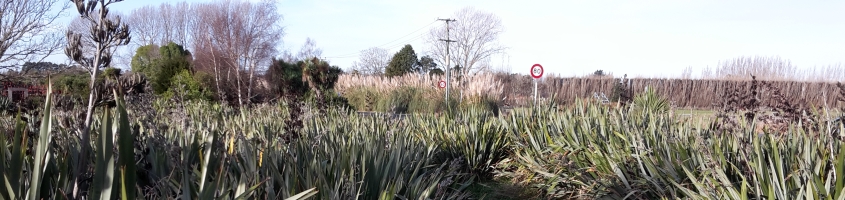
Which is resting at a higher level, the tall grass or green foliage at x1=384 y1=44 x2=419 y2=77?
green foliage at x1=384 y1=44 x2=419 y2=77

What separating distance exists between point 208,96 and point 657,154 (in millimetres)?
13149

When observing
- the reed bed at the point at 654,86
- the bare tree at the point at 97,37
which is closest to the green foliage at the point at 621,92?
the reed bed at the point at 654,86

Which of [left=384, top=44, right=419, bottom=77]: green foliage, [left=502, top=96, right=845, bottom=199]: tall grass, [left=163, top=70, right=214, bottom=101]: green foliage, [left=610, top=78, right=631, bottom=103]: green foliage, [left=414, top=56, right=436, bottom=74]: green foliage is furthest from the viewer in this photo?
[left=414, top=56, right=436, bottom=74]: green foliage

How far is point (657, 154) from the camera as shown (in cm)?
464

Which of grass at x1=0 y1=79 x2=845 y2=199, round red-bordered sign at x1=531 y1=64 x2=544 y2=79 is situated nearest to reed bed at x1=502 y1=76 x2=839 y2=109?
round red-bordered sign at x1=531 y1=64 x2=544 y2=79

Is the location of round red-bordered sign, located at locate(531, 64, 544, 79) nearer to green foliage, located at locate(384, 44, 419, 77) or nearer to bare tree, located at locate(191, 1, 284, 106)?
bare tree, located at locate(191, 1, 284, 106)

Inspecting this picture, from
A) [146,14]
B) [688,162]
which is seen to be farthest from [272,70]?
[146,14]

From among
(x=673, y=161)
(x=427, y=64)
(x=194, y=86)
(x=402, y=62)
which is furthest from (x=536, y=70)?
(x=427, y=64)

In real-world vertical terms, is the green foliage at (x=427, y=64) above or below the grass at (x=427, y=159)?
above

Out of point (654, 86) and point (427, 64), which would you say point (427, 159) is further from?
point (427, 64)

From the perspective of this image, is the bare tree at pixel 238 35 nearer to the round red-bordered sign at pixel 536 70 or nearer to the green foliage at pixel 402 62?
the green foliage at pixel 402 62

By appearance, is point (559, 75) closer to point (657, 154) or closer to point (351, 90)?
point (351, 90)

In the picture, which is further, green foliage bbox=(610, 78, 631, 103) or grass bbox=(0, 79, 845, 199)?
green foliage bbox=(610, 78, 631, 103)

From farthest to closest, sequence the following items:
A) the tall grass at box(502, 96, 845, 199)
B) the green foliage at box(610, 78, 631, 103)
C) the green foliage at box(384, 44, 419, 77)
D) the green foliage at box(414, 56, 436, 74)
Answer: the green foliage at box(414, 56, 436, 74) < the green foliage at box(384, 44, 419, 77) < the green foliage at box(610, 78, 631, 103) < the tall grass at box(502, 96, 845, 199)
